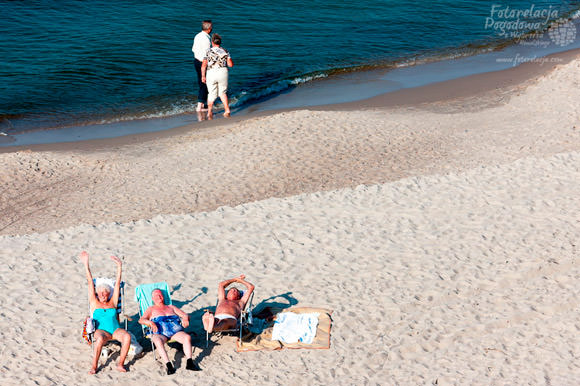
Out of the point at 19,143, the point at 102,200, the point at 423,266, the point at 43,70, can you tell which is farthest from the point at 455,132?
the point at 43,70

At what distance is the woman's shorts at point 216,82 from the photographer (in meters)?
14.6

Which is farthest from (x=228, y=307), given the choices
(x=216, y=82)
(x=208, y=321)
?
(x=216, y=82)

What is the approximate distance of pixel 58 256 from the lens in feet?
29.7

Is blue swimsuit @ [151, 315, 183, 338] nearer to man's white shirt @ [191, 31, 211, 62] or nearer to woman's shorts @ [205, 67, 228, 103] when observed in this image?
woman's shorts @ [205, 67, 228, 103]

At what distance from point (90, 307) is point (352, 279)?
2.93 m

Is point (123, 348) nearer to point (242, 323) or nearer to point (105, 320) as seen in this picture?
point (105, 320)

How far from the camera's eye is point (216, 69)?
47.8 feet

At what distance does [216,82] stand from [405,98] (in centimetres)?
476

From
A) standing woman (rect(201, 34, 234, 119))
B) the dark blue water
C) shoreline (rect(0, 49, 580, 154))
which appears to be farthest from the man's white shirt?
the dark blue water

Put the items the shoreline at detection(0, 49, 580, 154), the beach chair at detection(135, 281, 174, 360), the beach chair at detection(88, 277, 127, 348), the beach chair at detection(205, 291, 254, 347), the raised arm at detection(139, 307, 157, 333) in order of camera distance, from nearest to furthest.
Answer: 1. the raised arm at detection(139, 307, 157, 333)
2. the beach chair at detection(205, 291, 254, 347)
3. the beach chair at detection(88, 277, 127, 348)
4. the beach chair at detection(135, 281, 174, 360)
5. the shoreline at detection(0, 49, 580, 154)

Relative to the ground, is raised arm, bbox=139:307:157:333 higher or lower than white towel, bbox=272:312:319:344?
higher

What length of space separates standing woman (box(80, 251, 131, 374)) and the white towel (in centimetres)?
151

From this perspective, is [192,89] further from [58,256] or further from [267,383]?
[267,383]

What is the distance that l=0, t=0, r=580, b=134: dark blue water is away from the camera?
17156mm
